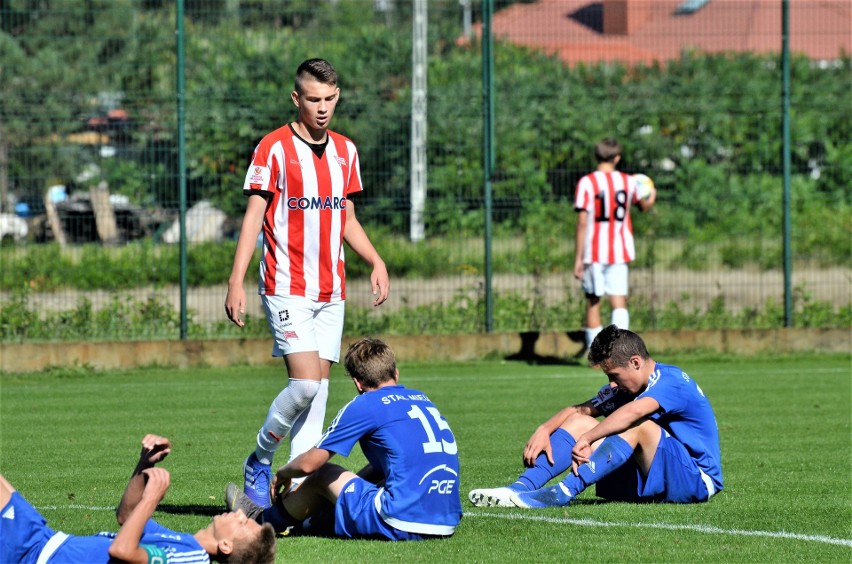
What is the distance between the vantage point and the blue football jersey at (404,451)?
6312mm

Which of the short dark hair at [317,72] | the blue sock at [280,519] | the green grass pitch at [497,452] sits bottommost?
the green grass pitch at [497,452]

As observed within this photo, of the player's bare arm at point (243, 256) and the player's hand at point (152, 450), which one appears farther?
the player's bare arm at point (243, 256)

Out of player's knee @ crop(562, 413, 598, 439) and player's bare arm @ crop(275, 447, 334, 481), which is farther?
player's knee @ crop(562, 413, 598, 439)

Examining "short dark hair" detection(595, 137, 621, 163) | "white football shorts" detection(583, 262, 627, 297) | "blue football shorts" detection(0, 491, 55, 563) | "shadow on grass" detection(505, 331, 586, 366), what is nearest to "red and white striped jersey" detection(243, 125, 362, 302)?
"blue football shorts" detection(0, 491, 55, 563)

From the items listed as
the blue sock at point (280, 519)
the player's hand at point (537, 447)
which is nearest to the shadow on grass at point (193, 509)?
the blue sock at point (280, 519)

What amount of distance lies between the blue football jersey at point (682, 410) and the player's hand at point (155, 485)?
107 inches

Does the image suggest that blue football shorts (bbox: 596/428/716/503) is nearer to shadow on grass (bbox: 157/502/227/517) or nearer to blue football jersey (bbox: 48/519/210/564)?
shadow on grass (bbox: 157/502/227/517)

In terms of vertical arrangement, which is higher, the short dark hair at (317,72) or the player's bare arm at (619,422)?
the short dark hair at (317,72)

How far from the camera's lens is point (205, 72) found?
596 inches

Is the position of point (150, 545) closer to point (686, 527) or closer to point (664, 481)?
point (686, 527)

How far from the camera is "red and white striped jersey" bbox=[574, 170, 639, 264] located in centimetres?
1458

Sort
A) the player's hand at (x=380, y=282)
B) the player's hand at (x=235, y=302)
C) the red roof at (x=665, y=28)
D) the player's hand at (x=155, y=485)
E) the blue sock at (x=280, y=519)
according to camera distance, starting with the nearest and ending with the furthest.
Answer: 1. the player's hand at (x=155, y=485)
2. the blue sock at (x=280, y=519)
3. the player's hand at (x=235, y=302)
4. the player's hand at (x=380, y=282)
5. the red roof at (x=665, y=28)

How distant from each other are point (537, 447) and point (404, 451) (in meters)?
1.17

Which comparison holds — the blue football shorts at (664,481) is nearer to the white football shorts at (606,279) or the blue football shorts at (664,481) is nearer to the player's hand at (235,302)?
the player's hand at (235,302)
